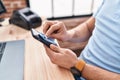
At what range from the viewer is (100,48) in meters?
1.14

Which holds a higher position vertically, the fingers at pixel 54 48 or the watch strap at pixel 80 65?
the fingers at pixel 54 48

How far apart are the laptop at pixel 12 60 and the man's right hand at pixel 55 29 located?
21cm

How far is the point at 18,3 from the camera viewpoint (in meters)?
2.15

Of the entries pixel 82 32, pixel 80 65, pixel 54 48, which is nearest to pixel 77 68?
pixel 80 65

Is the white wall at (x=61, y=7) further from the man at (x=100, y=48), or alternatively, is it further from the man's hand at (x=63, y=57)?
the man's hand at (x=63, y=57)

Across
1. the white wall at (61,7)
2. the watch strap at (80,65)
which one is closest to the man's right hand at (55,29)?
the watch strap at (80,65)

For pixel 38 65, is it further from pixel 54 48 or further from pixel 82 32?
pixel 82 32

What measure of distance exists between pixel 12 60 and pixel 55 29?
1.04 feet

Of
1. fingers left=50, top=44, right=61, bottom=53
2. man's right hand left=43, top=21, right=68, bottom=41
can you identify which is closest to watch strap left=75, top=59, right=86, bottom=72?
fingers left=50, top=44, right=61, bottom=53

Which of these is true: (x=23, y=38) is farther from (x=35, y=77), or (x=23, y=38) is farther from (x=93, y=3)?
(x=93, y=3)

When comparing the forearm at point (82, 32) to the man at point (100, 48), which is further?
the forearm at point (82, 32)

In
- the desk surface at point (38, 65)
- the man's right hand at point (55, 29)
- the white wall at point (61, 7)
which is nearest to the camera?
the desk surface at point (38, 65)

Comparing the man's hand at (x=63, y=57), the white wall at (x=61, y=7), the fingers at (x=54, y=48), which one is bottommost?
the white wall at (x=61, y=7)

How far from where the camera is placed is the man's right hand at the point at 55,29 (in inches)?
42.2
